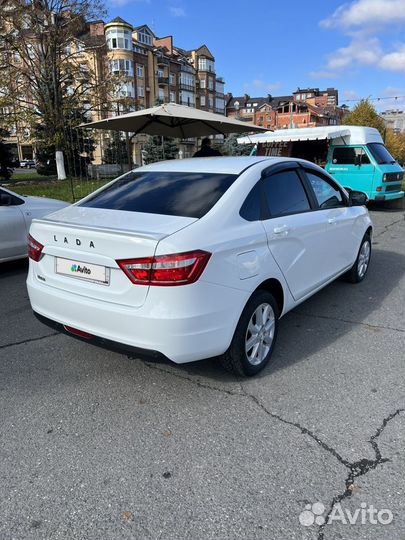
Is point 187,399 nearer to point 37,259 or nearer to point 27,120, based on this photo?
point 37,259

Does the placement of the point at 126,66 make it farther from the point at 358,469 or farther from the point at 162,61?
the point at 358,469

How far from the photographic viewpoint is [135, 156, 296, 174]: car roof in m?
3.59

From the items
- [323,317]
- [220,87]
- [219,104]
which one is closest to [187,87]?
[219,104]

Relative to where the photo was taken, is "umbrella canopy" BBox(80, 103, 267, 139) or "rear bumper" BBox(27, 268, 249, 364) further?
"umbrella canopy" BBox(80, 103, 267, 139)

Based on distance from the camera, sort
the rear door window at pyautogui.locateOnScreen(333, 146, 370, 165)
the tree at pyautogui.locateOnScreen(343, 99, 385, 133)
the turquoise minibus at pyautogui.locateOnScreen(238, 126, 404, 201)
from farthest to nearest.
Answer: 1. the tree at pyautogui.locateOnScreen(343, 99, 385, 133)
2. the rear door window at pyautogui.locateOnScreen(333, 146, 370, 165)
3. the turquoise minibus at pyautogui.locateOnScreen(238, 126, 404, 201)

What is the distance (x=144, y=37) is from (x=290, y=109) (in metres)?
40.2

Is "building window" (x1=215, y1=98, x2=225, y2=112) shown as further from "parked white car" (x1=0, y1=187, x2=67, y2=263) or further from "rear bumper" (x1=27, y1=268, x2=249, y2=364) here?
"rear bumper" (x1=27, y1=268, x2=249, y2=364)

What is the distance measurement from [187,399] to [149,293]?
91cm

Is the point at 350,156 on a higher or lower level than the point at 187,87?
lower

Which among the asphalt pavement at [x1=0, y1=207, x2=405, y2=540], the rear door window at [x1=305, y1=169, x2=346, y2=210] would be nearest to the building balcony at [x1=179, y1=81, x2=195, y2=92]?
the rear door window at [x1=305, y1=169, x2=346, y2=210]

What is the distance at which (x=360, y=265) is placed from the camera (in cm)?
572

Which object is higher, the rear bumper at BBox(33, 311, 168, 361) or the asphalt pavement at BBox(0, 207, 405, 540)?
the rear bumper at BBox(33, 311, 168, 361)

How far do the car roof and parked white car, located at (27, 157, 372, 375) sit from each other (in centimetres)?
1

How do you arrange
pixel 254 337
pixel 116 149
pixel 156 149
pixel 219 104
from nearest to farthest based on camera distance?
pixel 254 337
pixel 116 149
pixel 156 149
pixel 219 104
